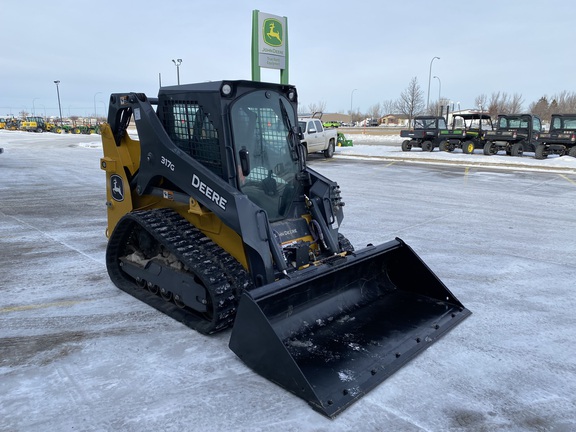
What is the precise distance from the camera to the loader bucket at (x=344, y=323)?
130 inches

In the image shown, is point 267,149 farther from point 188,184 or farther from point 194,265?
point 194,265

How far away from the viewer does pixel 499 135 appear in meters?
23.8

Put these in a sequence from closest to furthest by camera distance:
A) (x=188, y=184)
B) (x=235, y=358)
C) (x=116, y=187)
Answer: (x=235, y=358), (x=188, y=184), (x=116, y=187)

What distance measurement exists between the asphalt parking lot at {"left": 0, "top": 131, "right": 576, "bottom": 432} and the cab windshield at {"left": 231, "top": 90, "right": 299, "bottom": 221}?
57.8 inches

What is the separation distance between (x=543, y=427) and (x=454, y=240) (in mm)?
4882

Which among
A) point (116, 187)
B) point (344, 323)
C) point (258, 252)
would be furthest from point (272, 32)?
point (344, 323)

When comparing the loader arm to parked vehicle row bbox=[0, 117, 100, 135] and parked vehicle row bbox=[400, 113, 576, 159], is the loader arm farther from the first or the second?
parked vehicle row bbox=[0, 117, 100, 135]

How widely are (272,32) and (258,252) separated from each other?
48.0ft

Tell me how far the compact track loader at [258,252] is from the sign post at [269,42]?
11754 millimetres

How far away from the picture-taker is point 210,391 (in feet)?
10.9

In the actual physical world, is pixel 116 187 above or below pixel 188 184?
below

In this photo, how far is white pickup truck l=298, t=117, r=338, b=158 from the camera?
21.0 meters

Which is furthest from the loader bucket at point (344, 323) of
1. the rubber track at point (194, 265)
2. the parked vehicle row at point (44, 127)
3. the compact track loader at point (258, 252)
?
the parked vehicle row at point (44, 127)

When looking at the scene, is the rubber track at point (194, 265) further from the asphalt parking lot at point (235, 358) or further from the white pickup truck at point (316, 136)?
the white pickup truck at point (316, 136)
